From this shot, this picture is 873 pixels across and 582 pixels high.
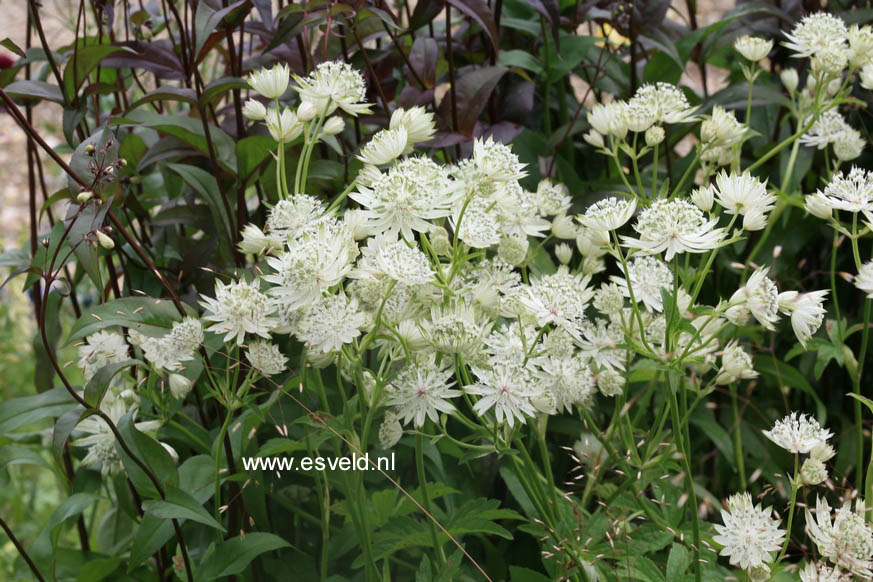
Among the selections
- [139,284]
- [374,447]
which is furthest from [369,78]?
[374,447]

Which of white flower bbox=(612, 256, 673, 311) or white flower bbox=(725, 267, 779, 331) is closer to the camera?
white flower bbox=(725, 267, 779, 331)

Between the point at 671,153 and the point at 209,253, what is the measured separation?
853 mm

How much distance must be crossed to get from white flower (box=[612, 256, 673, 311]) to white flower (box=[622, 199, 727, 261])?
124 millimetres

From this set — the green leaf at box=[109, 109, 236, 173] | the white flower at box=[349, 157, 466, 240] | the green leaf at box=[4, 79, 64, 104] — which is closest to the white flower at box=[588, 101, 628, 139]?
the white flower at box=[349, 157, 466, 240]

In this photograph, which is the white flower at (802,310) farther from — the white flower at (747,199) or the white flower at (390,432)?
the white flower at (390,432)

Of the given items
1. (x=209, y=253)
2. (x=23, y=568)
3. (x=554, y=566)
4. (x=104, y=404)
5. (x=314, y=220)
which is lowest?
(x=23, y=568)

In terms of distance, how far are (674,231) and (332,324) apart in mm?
325

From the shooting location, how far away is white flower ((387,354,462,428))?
31.6 inches

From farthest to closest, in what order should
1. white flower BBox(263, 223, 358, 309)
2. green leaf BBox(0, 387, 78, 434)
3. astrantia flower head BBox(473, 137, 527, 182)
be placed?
green leaf BBox(0, 387, 78, 434), astrantia flower head BBox(473, 137, 527, 182), white flower BBox(263, 223, 358, 309)

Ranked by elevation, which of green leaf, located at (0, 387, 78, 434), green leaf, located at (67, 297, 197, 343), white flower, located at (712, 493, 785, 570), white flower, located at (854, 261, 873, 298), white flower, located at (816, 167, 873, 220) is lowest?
white flower, located at (712, 493, 785, 570)

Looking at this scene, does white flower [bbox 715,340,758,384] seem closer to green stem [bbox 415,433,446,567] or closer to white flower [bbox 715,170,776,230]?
white flower [bbox 715,170,776,230]

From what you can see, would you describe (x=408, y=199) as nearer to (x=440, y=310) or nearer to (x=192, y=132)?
(x=440, y=310)

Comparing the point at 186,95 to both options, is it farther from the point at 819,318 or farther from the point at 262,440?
the point at 819,318

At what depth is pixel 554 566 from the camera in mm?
986
